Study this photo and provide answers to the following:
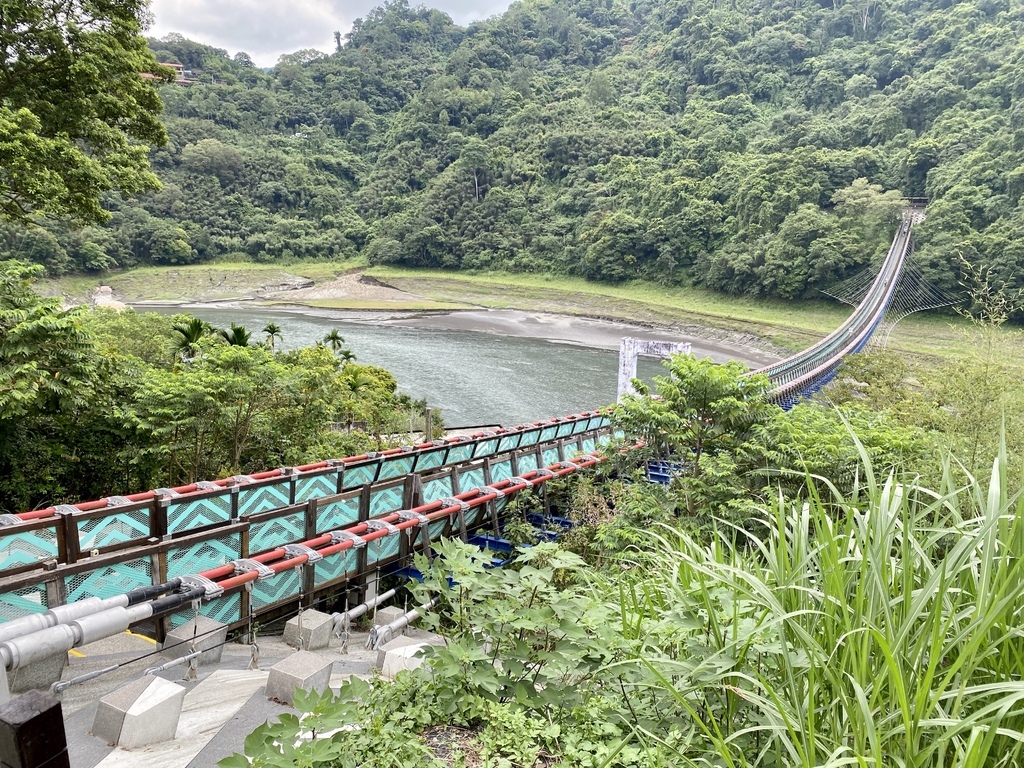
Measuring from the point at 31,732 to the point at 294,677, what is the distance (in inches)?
65.7

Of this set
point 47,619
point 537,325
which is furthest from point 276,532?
point 537,325

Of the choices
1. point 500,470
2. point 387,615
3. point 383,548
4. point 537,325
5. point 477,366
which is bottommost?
point 477,366

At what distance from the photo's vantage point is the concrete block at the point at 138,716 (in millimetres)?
2301

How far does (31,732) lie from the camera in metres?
1.11

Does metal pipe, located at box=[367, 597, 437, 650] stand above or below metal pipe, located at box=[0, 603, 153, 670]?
below

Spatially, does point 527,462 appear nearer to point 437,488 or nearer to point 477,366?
point 437,488

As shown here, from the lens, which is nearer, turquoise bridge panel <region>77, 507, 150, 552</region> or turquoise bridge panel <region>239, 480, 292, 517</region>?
turquoise bridge panel <region>77, 507, 150, 552</region>

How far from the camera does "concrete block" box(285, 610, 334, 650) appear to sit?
12.4 feet

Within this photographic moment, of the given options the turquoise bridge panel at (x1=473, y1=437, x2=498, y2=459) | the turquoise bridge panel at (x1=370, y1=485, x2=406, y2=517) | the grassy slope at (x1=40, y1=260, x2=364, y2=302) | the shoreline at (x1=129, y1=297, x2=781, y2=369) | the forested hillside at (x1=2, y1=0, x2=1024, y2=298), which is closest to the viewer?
the turquoise bridge panel at (x1=370, y1=485, x2=406, y2=517)

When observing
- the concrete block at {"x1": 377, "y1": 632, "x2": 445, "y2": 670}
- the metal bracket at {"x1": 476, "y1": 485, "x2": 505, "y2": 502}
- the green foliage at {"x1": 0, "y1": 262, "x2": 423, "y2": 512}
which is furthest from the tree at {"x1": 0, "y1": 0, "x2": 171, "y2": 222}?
the concrete block at {"x1": 377, "y1": 632, "x2": 445, "y2": 670}

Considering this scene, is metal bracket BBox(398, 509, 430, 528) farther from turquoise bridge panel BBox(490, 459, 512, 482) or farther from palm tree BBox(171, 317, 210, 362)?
palm tree BBox(171, 317, 210, 362)

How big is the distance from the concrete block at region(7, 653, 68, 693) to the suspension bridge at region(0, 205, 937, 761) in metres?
0.04

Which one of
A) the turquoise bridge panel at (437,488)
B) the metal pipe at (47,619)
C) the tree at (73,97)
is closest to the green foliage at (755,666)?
the metal pipe at (47,619)

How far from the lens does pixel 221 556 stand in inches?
156
